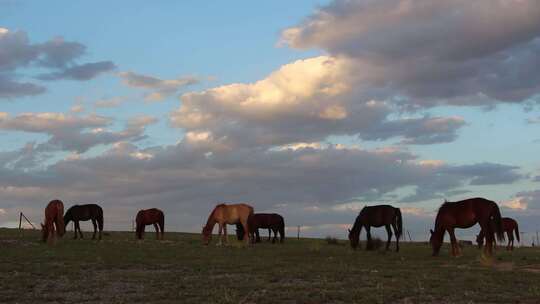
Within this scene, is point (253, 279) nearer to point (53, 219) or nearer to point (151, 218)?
point (53, 219)

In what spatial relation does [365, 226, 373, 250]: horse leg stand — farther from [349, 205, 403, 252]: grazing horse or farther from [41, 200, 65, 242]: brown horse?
[41, 200, 65, 242]: brown horse

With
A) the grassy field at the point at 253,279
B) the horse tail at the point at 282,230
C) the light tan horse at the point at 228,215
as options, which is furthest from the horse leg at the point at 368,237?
the horse tail at the point at 282,230

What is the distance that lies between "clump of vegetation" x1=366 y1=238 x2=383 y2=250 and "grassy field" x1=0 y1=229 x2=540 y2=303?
5229 millimetres

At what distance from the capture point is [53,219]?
112 feet

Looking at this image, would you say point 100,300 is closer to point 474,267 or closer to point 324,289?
point 324,289

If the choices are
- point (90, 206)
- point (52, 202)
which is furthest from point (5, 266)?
point (90, 206)

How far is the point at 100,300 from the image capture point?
538 inches

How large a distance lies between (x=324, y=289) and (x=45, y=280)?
818 centimetres

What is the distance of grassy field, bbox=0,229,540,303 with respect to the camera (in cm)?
1372

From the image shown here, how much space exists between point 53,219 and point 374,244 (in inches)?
705

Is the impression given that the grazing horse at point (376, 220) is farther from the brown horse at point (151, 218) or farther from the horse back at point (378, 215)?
the brown horse at point (151, 218)

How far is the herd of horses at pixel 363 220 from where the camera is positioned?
25078mm

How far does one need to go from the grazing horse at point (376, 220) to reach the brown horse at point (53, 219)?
16.4 metres

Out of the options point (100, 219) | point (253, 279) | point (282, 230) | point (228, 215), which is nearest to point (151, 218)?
point (100, 219)
